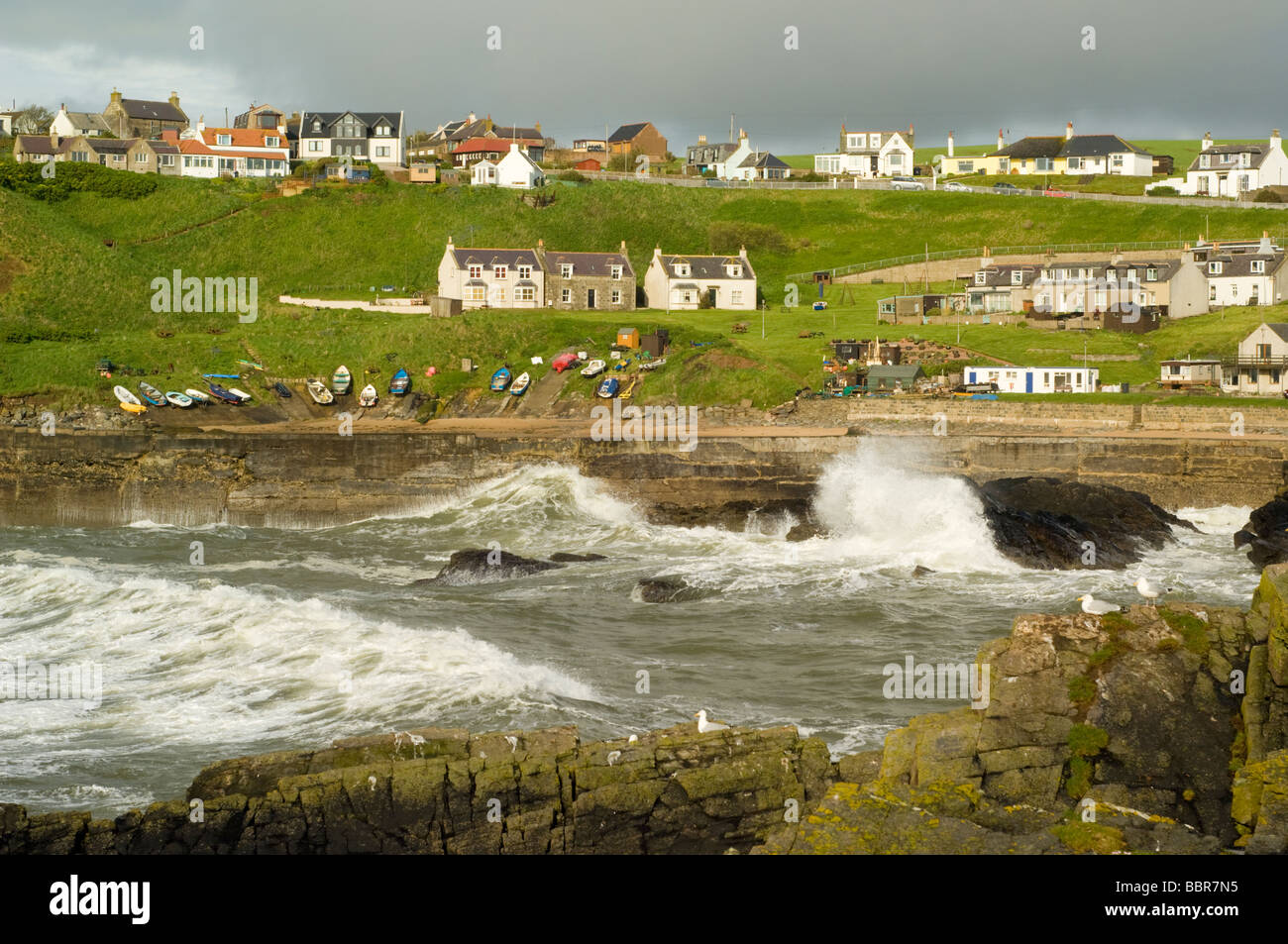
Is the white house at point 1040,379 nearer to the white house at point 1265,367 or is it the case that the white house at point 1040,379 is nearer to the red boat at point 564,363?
the white house at point 1265,367

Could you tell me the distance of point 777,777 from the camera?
15.1 meters

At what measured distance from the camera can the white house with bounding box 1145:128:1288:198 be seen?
98438 millimetres

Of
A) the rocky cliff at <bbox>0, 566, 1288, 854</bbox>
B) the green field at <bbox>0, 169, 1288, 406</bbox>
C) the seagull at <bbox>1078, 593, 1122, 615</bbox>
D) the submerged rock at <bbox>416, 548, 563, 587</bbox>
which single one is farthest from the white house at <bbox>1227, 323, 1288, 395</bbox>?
the rocky cliff at <bbox>0, 566, 1288, 854</bbox>

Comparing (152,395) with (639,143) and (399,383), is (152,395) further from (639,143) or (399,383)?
(639,143)

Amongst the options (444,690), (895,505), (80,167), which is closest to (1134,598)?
(895,505)

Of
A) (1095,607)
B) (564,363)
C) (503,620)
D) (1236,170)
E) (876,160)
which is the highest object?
(876,160)

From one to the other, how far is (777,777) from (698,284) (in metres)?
64.5

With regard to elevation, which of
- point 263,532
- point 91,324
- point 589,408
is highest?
point 91,324

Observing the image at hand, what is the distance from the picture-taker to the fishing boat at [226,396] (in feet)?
188

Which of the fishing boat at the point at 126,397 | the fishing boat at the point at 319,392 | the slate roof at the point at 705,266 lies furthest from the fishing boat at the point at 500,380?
the slate roof at the point at 705,266

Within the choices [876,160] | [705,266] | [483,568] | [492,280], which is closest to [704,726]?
[483,568]

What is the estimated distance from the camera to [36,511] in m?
48.6
